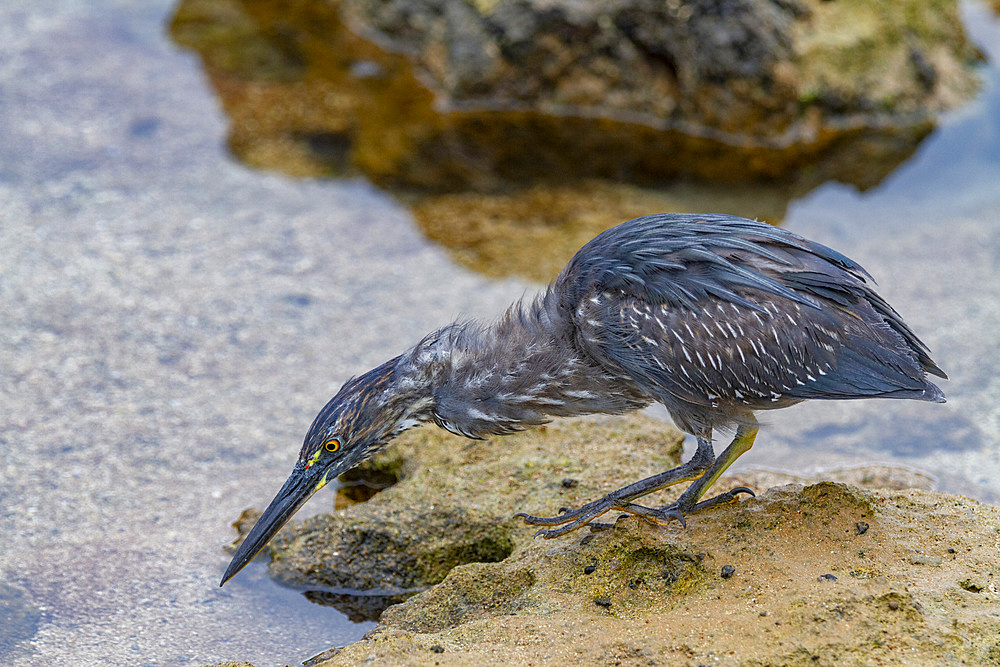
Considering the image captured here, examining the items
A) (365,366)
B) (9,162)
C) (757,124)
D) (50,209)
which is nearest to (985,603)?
(365,366)

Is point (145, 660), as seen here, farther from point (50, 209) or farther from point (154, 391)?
point (50, 209)

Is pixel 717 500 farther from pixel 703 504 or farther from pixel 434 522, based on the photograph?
pixel 434 522

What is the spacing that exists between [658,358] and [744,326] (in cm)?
38

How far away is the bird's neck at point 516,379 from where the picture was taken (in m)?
4.47

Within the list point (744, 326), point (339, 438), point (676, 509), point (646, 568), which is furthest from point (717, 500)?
point (339, 438)

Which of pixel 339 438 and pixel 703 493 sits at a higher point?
pixel 703 493

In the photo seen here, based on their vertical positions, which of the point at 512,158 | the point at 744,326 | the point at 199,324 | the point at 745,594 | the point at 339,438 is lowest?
the point at 199,324

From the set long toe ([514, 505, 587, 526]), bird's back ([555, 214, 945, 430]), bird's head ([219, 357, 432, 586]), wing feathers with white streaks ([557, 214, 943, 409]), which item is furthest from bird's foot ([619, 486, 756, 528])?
bird's head ([219, 357, 432, 586])

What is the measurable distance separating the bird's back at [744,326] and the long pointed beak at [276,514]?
1.42m

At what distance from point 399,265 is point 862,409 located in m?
3.34

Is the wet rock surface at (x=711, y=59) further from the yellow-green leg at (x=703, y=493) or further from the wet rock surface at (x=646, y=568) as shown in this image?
the yellow-green leg at (x=703, y=493)

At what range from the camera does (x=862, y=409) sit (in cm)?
605

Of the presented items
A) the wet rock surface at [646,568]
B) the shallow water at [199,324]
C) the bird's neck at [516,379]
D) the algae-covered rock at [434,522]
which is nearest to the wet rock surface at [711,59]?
the shallow water at [199,324]

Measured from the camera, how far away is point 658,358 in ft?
13.5
